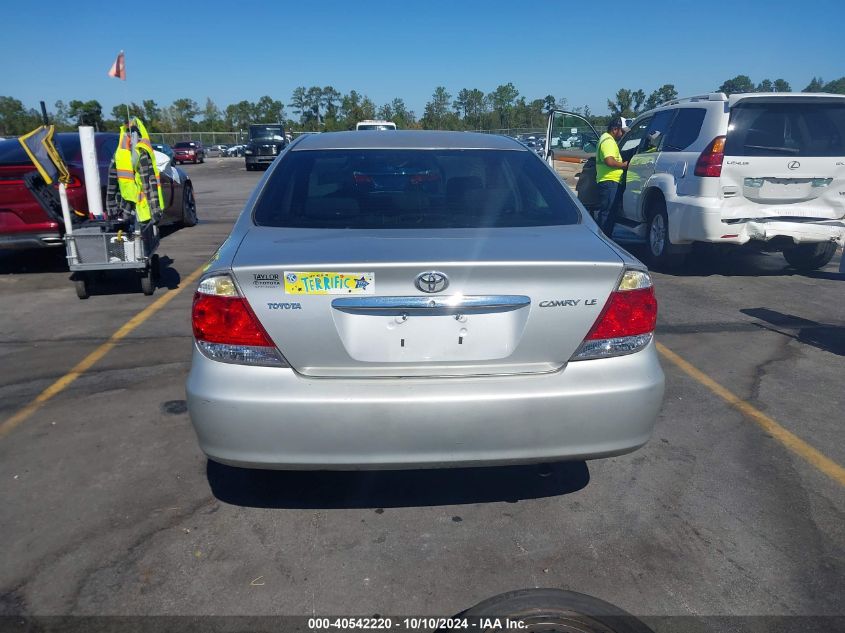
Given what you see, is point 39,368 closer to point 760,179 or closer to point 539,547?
point 539,547

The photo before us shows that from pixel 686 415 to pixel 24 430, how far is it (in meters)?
3.98

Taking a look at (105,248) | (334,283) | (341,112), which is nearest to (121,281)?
(105,248)

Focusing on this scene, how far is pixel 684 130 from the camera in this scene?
25.8ft

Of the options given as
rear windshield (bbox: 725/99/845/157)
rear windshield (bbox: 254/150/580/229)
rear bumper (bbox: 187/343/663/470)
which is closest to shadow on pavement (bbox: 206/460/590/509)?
rear bumper (bbox: 187/343/663/470)

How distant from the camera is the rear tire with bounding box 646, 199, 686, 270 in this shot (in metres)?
8.04

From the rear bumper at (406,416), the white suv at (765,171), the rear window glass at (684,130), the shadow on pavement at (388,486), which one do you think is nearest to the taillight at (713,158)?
the white suv at (765,171)

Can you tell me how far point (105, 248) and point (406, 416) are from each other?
17.8 feet

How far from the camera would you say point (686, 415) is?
416 cm

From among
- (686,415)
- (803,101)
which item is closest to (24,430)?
(686,415)

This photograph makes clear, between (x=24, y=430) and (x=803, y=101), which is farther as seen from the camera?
(x=803, y=101)

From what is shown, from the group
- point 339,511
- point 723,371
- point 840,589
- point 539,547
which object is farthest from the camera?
point 723,371

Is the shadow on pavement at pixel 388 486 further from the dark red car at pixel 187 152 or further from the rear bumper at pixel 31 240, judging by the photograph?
the dark red car at pixel 187 152

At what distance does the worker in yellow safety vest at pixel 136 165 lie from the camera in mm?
6668

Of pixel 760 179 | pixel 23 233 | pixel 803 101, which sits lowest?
pixel 23 233
